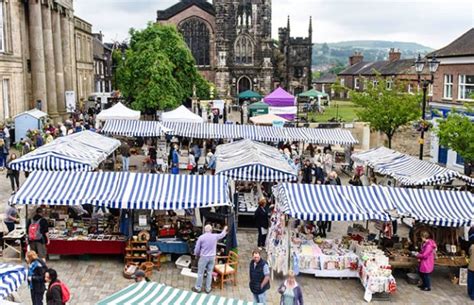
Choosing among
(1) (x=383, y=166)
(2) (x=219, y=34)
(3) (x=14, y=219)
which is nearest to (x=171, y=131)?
(1) (x=383, y=166)

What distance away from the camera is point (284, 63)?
246 feet

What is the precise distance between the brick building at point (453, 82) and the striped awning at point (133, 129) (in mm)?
14327

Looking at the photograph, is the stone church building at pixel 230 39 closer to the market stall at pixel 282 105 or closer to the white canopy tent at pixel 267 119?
the market stall at pixel 282 105

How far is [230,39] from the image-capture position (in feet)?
225

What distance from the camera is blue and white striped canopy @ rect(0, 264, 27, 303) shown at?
8.39 metres

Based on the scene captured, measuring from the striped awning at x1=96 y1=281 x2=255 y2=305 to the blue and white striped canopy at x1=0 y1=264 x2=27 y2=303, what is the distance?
186cm

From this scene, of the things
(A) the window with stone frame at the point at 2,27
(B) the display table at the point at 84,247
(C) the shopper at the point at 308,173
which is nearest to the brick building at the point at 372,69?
(C) the shopper at the point at 308,173

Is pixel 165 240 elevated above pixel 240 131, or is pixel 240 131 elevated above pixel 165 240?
pixel 240 131

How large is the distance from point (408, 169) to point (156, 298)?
1259 cm

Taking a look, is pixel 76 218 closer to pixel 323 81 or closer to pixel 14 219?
pixel 14 219

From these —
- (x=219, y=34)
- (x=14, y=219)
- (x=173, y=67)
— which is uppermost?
(x=219, y=34)

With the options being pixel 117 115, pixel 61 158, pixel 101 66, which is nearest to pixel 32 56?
pixel 117 115

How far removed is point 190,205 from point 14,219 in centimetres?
485

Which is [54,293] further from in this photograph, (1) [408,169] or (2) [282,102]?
(2) [282,102]
